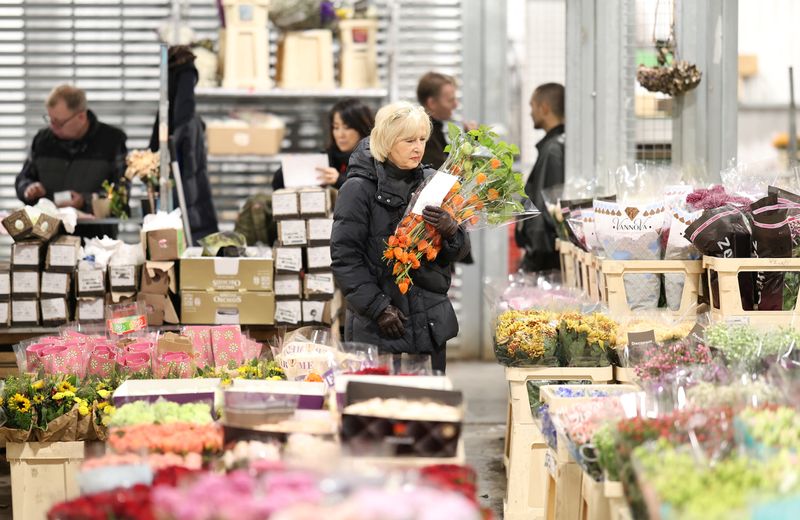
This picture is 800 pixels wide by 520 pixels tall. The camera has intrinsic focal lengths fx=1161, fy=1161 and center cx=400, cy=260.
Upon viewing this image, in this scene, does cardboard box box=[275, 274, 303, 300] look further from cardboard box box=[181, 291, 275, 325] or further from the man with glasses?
the man with glasses

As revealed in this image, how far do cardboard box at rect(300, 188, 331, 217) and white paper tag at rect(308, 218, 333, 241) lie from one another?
4cm

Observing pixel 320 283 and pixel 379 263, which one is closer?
pixel 379 263

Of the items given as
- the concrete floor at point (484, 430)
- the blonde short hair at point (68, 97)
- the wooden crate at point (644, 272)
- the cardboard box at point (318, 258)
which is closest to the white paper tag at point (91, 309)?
the concrete floor at point (484, 430)

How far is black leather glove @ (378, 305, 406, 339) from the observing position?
468 centimetres

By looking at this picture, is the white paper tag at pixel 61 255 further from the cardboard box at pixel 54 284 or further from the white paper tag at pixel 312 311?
the white paper tag at pixel 312 311

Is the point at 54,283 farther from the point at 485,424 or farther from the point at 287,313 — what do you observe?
the point at 485,424

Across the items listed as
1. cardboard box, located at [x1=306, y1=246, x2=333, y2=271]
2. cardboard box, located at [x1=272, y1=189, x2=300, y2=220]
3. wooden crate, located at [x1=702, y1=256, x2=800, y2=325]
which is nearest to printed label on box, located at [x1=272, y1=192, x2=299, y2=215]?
cardboard box, located at [x1=272, y1=189, x2=300, y2=220]

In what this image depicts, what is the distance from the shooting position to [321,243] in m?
6.11

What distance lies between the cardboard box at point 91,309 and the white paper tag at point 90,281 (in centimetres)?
5

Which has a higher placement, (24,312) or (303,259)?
(303,259)

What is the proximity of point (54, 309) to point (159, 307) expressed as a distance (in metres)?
0.55

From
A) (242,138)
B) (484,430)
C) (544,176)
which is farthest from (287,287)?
(242,138)

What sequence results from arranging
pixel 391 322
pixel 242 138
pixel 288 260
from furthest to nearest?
pixel 242 138 → pixel 288 260 → pixel 391 322

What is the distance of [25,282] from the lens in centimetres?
599
